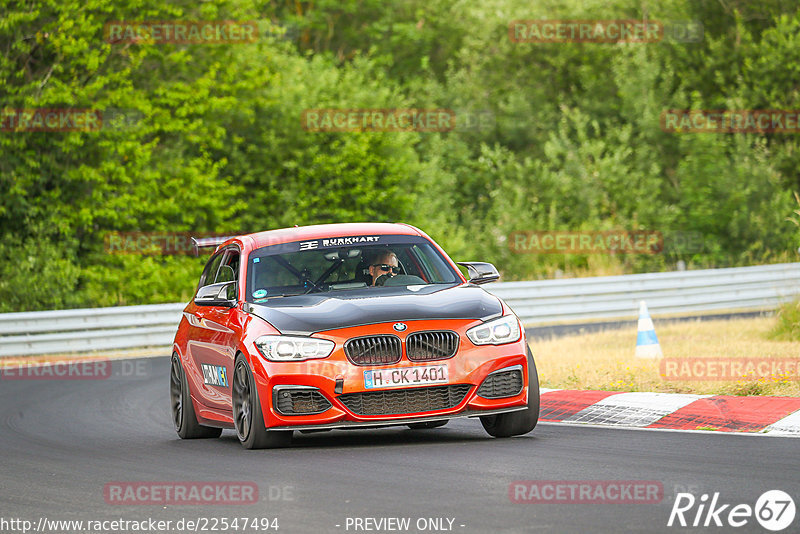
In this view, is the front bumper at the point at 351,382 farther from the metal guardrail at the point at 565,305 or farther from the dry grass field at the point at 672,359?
the metal guardrail at the point at 565,305

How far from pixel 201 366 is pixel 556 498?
4.56 metres

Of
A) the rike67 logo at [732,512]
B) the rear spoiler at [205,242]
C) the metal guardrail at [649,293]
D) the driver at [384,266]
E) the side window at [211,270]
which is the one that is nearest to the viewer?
the rike67 logo at [732,512]

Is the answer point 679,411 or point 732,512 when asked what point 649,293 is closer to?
point 679,411

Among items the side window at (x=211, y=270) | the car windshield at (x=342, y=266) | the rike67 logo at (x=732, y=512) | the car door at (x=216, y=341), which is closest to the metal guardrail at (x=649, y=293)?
the side window at (x=211, y=270)

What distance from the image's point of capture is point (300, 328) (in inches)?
371

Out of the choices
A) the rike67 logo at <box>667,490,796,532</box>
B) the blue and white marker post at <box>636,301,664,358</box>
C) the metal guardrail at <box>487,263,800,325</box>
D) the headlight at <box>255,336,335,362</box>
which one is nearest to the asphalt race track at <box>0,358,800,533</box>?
the rike67 logo at <box>667,490,796,532</box>

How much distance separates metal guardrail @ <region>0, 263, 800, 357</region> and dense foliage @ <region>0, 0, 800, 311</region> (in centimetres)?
263

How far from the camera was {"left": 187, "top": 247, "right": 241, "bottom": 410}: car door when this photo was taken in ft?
33.8

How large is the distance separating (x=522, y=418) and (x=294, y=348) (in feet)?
5.79

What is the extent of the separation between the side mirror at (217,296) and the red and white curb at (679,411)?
9.07 ft

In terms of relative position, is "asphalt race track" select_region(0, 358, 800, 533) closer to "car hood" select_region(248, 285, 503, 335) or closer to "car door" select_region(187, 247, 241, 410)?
"car door" select_region(187, 247, 241, 410)

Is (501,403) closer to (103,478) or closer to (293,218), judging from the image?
(103,478)

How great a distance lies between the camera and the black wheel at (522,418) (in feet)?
32.3

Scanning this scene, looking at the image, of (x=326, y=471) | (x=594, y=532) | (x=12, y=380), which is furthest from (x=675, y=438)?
(x=12, y=380)
